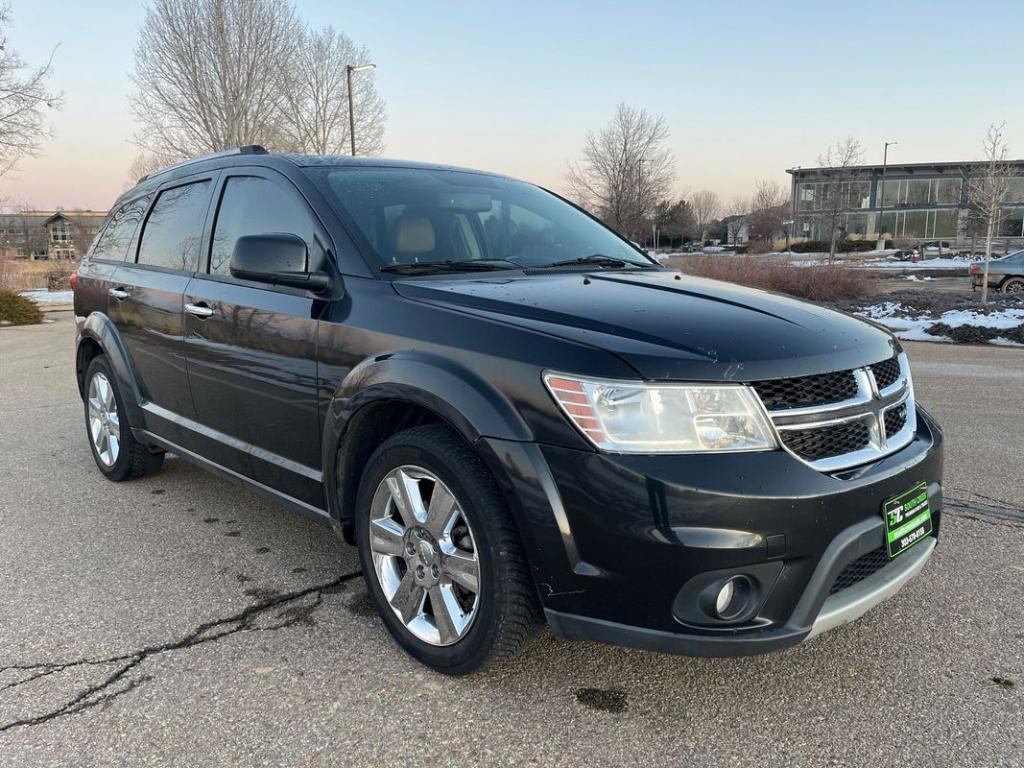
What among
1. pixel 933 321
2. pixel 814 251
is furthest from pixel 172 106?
pixel 814 251

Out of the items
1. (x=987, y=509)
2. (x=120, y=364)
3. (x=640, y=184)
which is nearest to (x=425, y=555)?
(x=120, y=364)

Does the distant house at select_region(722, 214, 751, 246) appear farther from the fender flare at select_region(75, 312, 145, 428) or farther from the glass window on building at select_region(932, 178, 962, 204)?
the fender flare at select_region(75, 312, 145, 428)

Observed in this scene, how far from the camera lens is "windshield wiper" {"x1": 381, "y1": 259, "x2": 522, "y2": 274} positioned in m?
2.89

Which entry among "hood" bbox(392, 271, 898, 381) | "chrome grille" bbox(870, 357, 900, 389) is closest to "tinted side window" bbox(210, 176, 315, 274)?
"hood" bbox(392, 271, 898, 381)

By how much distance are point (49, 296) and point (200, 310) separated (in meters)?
23.3

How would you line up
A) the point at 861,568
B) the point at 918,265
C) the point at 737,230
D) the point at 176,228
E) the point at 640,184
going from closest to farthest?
the point at 861,568, the point at 176,228, the point at 640,184, the point at 918,265, the point at 737,230

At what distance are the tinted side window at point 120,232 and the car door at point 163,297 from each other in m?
0.16

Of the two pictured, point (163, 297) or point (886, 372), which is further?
point (163, 297)

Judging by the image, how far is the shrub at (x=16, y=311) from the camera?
15.0 metres

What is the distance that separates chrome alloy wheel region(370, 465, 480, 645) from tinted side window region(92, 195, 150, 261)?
287 centimetres

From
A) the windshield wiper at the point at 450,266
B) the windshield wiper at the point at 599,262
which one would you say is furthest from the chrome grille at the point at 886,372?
the windshield wiper at the point at 450,266

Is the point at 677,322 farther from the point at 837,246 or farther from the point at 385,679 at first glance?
the point at 837,246

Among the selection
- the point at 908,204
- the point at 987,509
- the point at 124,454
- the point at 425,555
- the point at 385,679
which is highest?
the point at 908,204

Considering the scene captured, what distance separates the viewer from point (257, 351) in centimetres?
315
